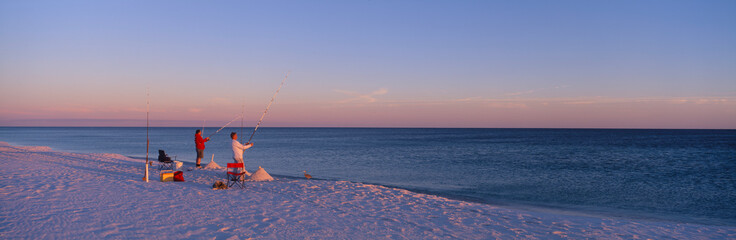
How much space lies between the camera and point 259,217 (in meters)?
7.24

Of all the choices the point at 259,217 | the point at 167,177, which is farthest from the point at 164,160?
the point at 259,217

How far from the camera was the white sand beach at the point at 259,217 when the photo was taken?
6.18 meters

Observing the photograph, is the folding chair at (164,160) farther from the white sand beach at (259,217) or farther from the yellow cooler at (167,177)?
the white sand beach at (259,217)

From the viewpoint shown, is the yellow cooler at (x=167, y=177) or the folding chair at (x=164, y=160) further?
the folding chair at (x=164, y=160)

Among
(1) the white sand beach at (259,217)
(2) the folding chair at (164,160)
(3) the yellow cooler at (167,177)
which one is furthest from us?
(2) the folding chair at (164,160)

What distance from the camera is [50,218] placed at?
6.65 metres

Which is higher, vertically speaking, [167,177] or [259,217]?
[167,177]

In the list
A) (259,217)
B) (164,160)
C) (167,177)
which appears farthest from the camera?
(164,160)

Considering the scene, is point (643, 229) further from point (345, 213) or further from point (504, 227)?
point (345, 213)

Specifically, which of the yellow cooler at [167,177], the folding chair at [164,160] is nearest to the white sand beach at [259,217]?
the yellow cooler at [167,177]

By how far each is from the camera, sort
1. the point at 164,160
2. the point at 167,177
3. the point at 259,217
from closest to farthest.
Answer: the point at 259,217 → the point at 167,177 → the point at 164,160

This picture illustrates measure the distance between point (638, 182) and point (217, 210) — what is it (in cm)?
2026

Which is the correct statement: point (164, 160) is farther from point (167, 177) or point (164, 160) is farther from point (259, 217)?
point (259, 217)

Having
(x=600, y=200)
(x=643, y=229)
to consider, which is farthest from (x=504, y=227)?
(x=600, y=200)
